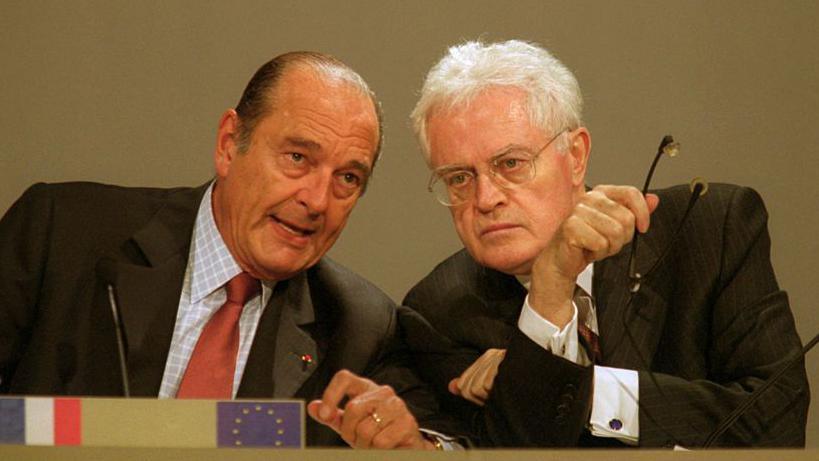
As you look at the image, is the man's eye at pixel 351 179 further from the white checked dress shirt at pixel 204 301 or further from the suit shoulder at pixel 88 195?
the suit shoulder at pixel 88 195

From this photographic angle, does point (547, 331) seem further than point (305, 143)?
No

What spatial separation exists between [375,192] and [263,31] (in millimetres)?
520

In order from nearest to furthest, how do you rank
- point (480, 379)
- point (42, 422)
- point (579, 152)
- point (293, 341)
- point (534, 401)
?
point (42, 422) < point (534, 401) < point (480, 379) < point (293, 341) < point (579, 152)

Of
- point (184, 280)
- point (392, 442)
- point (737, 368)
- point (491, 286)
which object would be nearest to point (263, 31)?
point (184, 280)

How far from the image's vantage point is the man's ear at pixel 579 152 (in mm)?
2592

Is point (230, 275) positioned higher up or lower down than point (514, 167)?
lower down

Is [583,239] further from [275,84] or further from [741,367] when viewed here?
[275,84]

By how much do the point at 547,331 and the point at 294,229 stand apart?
2.07 ft

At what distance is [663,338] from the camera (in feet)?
8.18

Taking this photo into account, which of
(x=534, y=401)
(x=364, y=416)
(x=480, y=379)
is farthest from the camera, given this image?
(x=480, y=379)

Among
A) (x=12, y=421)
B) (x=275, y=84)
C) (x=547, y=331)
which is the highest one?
(x=275, y=84)

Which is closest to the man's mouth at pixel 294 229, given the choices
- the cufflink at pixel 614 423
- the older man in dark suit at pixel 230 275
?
the older man in dark suit at pixel 230 275

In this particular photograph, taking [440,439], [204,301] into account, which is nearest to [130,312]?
[204,301]

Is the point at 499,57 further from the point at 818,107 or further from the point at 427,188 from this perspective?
the point at 818,107
